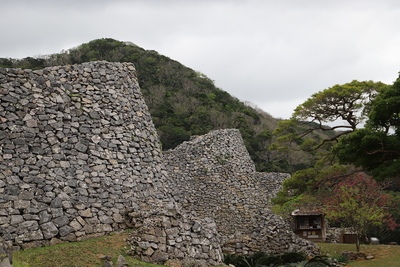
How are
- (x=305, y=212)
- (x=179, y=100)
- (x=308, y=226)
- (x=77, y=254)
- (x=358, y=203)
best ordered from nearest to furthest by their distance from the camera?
(x=77, y=254)
(x=358, y=203)
(x=305, y=212)
(x=308, y=226)
(x=179, y=100)

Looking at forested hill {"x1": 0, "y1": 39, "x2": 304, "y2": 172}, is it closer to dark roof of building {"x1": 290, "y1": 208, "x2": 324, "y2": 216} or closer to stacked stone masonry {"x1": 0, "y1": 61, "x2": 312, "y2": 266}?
dark roof of building {"x1": 290, "y1": 208, "x2": 324, "y2": 216}

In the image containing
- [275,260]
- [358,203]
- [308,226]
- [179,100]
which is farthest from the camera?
Result: [179,100]

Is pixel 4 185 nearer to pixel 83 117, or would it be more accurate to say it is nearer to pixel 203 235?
pixel 83 117

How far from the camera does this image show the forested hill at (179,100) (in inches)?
1266

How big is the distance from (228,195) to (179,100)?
64.9 ft

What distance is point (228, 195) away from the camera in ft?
61.0

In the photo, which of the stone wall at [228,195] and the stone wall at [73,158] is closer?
the stone wall at [73,158]

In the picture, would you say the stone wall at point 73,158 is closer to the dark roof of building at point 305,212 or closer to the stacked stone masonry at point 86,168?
the stacked stone masonry at point 86,168

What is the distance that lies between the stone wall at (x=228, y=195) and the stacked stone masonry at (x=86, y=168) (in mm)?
5467

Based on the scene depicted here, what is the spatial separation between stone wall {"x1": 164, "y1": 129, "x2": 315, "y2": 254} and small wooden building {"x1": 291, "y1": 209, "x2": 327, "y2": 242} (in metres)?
3.31

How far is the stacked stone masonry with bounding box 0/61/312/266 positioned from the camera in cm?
949

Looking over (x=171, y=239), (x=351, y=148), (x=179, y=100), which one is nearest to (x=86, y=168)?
(x=171, y=239)

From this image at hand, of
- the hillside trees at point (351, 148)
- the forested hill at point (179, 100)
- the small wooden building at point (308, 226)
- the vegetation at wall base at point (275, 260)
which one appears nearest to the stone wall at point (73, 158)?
the vegetation at wall base at point (275, 260)

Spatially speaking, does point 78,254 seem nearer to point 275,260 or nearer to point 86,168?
point 86,168
